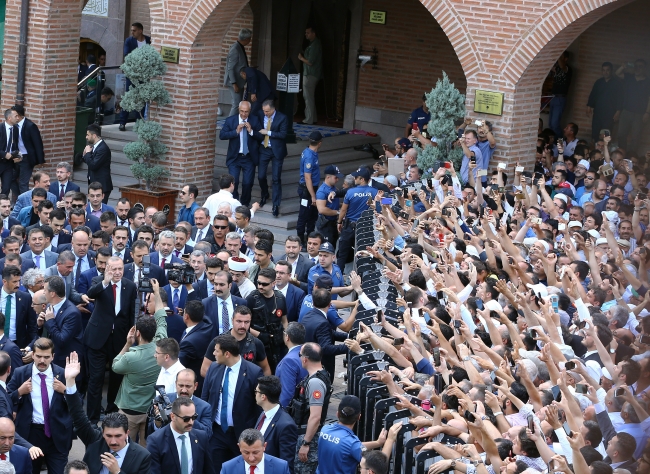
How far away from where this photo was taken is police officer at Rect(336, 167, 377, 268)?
13.8 meters

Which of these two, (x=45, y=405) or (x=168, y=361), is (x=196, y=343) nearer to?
(x=168, y=361)

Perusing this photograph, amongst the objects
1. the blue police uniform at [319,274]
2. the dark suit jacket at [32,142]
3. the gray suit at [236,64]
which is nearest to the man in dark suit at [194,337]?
the blue police uniform at [319,274]

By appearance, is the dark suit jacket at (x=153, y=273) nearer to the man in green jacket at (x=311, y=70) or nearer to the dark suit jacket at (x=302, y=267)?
the dark suit jacket at (x=302, y=267)

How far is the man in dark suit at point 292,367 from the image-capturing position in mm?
7969

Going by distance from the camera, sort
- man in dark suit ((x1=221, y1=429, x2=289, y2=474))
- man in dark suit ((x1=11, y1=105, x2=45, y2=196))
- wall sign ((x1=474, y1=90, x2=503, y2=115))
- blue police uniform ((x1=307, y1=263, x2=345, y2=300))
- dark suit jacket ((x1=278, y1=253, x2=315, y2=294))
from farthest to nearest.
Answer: man in dark suit ((x1=11, y1=105, x2=45, y2=196)) < wall sign ((x1=474, y1=90, x2=503, y2=115)) < dark suit jacket ((x1=278, y1=253, x2=315, y2=294)) < blue police uniform ((x1=307, y1=263, x2=345, y2=300)) < man in dark suit ((x1=221, y1=429, x2=289, y2=474))

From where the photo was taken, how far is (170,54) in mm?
16672

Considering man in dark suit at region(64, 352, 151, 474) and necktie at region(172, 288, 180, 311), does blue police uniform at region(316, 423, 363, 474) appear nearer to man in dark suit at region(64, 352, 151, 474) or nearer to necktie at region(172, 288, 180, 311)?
man in dark suit at region(64, 352, 151, 474)

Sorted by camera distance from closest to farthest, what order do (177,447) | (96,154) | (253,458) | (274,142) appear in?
(253,458)
(177,447)
(96,154)
(274,142)

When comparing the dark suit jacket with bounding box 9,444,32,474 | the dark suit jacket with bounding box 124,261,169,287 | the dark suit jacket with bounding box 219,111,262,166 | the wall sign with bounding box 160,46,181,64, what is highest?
the wall sign with bounding box 160,46,181,64

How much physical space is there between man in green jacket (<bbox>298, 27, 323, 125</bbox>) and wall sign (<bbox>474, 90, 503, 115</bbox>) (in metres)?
6.87

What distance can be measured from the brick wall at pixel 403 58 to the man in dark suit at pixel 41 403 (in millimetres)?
14317

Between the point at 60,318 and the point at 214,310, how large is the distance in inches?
59.1

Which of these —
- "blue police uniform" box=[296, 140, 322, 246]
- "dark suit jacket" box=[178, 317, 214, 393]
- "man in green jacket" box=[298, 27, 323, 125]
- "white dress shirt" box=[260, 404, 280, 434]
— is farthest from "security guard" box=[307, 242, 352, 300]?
"man in green jacket" box=[298, 27, 323, 125]

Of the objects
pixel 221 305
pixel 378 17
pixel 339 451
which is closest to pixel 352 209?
pixel 221 305
